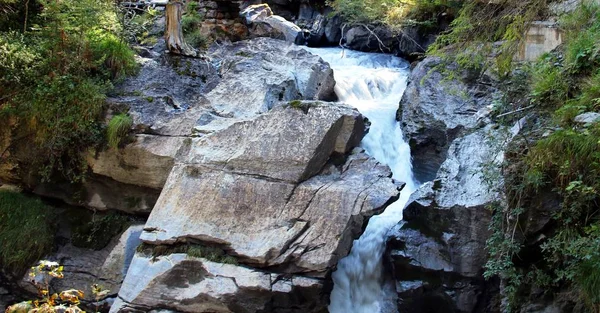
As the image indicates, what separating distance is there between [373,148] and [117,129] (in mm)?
3740

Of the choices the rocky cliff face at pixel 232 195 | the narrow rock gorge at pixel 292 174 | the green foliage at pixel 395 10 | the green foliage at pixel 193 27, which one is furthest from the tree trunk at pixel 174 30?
the green foliage at pixel 395 10

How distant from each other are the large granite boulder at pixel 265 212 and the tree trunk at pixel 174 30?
8.75 feet

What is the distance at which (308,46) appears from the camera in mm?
13938

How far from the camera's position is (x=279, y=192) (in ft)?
20.7

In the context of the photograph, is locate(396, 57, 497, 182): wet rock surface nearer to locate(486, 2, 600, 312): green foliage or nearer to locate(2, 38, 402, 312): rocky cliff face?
locate(2, 38, 402, 312): rocky cliff face

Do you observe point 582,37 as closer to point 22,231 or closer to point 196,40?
point 196,40

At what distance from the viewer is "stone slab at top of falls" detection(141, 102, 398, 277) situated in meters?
5.98

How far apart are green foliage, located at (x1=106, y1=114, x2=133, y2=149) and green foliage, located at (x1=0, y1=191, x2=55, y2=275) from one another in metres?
1.51

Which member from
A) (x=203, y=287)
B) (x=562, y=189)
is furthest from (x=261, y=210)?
(x=562, y=189)

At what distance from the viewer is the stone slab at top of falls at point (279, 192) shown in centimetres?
598

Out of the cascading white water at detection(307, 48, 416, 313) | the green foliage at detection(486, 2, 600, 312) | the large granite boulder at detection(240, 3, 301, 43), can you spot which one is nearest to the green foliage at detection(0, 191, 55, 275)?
the cascading white water at detection(307, 48, 416, 313)

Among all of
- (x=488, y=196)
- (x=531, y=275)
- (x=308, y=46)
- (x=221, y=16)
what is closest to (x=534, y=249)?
(x=531, y=275)

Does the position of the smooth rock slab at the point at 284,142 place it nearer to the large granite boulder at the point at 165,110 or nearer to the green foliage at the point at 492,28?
the large granite boulder at the point at 165,110

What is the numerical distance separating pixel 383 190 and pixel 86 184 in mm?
4372
